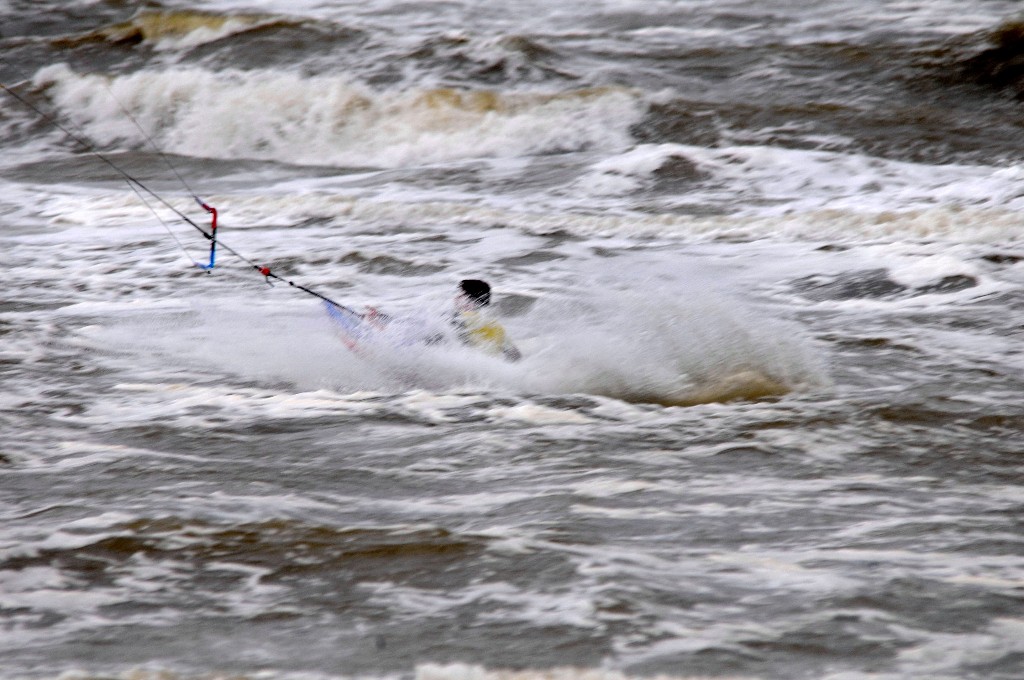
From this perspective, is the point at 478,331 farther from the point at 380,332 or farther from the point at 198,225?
the point at 198,225

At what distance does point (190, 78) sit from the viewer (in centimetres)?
2108

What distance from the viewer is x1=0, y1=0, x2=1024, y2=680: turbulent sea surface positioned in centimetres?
448

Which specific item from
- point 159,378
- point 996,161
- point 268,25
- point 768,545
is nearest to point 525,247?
point 159,378

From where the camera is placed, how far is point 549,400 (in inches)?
283

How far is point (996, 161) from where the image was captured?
1446 cm

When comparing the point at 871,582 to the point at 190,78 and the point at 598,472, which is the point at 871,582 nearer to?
the point at 598,472

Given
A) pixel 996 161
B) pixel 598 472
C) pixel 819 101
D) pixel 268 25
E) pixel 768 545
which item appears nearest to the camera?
pixel 768 545

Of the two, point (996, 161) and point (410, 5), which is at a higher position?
point (410, 5)

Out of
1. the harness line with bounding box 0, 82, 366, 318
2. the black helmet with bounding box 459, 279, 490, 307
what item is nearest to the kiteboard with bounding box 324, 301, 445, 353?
the harness line with bounding box 0, 82, 366, 318

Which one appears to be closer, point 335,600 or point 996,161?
point 335,600

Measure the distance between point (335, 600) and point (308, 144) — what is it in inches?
572

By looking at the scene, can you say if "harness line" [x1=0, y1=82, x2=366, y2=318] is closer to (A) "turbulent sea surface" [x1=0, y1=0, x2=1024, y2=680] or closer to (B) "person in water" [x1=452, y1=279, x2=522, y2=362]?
(A) "turbulent sea surface" [x1=0, y1=0, x2=1024, y2=680]

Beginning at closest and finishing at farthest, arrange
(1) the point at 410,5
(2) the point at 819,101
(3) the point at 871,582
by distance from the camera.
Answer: (3) the point at 871,582, (2) the point at 819,101, (1) the point at 410,5

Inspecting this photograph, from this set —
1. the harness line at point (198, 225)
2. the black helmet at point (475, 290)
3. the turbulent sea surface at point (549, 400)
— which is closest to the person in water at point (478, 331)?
the black helmet at point (475, 290)
